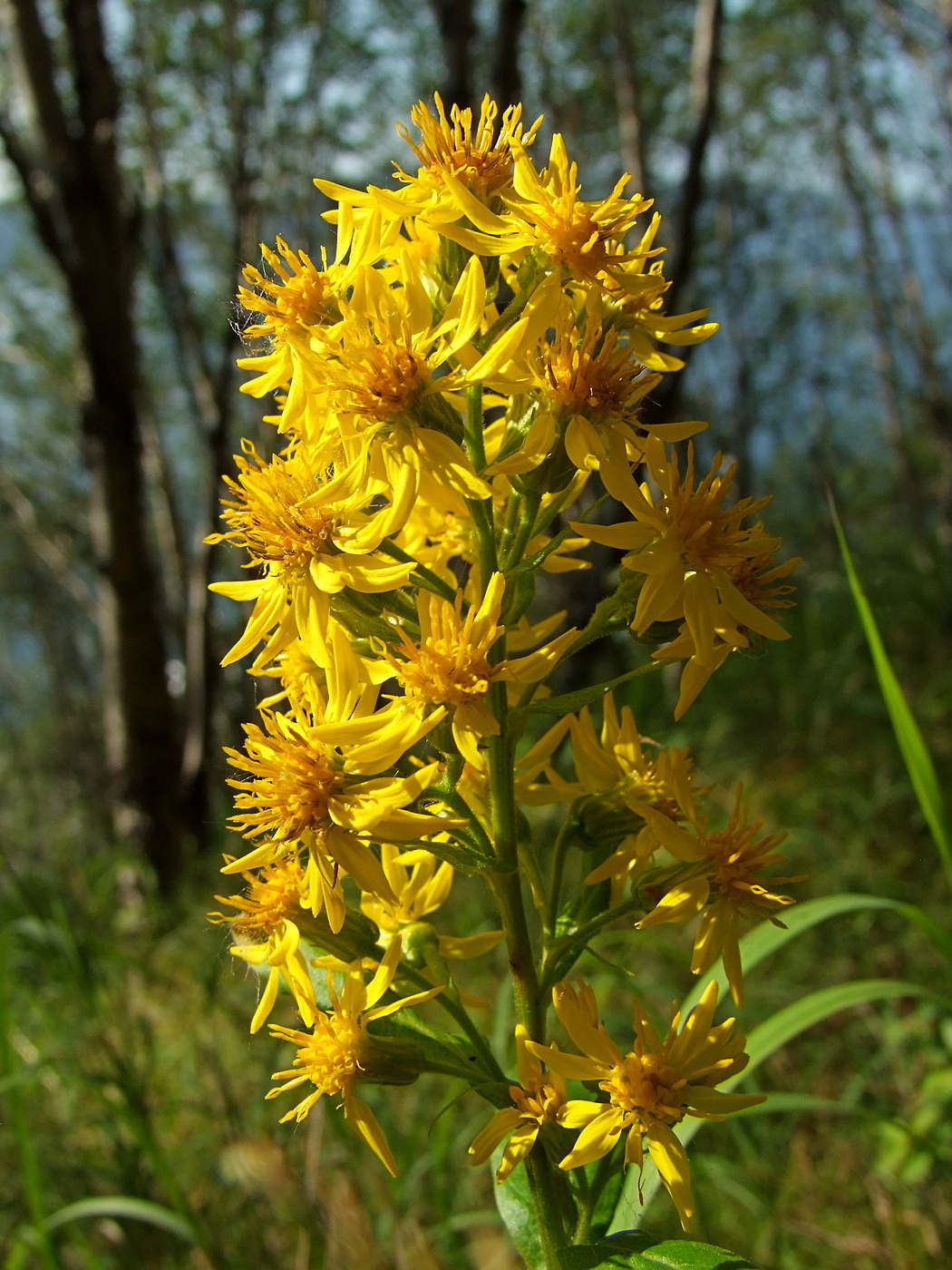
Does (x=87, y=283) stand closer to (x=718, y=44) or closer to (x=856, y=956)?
(x=718, y=44)

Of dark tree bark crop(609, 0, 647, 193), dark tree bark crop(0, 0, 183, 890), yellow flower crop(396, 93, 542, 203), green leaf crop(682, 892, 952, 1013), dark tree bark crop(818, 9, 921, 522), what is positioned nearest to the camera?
yellow flower crop(396, 93, 542, 203)

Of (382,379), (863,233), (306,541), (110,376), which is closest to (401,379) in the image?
(382,379)

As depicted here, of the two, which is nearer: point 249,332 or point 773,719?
point 249,332

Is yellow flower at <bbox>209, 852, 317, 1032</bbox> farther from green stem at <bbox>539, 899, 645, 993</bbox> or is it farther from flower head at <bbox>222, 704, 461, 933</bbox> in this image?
green stem at <bbox>539, 899, 645, 993</bbox>

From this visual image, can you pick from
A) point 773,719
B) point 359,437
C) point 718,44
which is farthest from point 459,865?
point 773,719

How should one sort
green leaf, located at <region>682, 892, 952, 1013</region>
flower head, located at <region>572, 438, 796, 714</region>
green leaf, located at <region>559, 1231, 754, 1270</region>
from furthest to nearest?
1. green leaf, located at <region>682, 892, 952, 1013</region>
2. flower head, located at <region>572, 438, 796, 714</region>
3. green leaf, located at <region>559, 1231, 754, 1270</region>

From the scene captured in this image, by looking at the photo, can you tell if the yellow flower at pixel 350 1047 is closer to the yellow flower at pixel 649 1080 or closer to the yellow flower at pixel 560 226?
the yellow flower at pixel 649 1080

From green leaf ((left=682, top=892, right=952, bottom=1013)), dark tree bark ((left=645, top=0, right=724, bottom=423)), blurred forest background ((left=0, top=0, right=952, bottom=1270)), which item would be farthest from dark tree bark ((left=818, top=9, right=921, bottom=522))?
green leaf ((left=682, top=892, right=952, bottom=1013))

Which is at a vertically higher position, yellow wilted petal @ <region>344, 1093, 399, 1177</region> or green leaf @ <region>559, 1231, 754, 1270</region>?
yellow wilted petal @ <region>344, 1093, 399, 1177</region>
